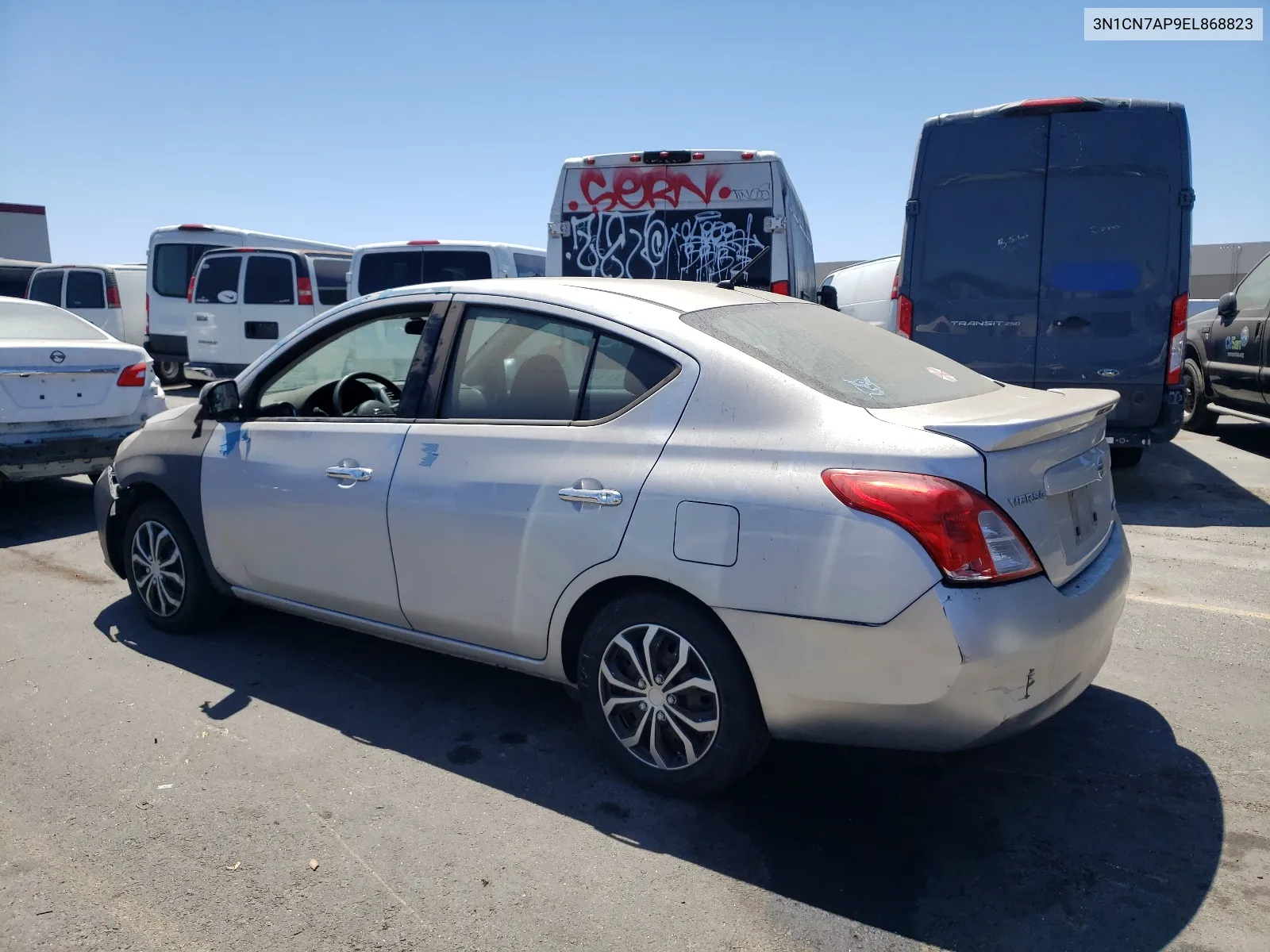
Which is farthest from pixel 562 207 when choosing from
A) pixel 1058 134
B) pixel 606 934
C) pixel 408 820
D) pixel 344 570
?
pixel 606 934

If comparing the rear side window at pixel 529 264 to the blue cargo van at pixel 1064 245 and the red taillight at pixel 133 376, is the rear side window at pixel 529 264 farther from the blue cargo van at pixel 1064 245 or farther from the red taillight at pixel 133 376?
the blue cargo van at pixel 1064 245

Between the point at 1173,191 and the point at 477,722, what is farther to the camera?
the point at 1173,191

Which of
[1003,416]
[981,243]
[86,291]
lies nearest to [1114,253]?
[981,243]

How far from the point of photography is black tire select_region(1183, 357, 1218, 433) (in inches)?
427

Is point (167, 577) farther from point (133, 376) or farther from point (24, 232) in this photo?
point (24, 232)

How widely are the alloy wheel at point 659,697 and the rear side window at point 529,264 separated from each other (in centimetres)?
769

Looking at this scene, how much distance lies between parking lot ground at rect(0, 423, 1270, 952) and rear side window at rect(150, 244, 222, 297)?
12364 millimetres

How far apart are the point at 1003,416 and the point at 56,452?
261 inches

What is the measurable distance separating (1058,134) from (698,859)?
21.5 ft

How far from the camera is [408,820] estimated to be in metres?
3.15

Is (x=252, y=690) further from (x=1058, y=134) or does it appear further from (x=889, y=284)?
(x=889, y=284)

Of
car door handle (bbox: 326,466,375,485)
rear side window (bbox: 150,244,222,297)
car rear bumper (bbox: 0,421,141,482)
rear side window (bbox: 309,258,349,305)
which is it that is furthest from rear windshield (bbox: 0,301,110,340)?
rear side window (bbox: 150,244,222,297)

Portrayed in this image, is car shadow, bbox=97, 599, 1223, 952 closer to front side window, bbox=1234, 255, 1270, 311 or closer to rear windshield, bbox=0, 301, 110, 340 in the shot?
rear windshield, bbox=0, 301, 110, 340

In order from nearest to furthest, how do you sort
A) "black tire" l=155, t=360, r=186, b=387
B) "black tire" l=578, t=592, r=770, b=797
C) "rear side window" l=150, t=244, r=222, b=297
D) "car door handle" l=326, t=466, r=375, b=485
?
1. "black tire" l=578, t=592, r=770, b=797
2. "car door handle" l=326, t=466, r=375, b=485
3. "rear side window" l=150, t=244, r=222, b=297
4. "black tire" l=155, t=360, r=186, b=387
